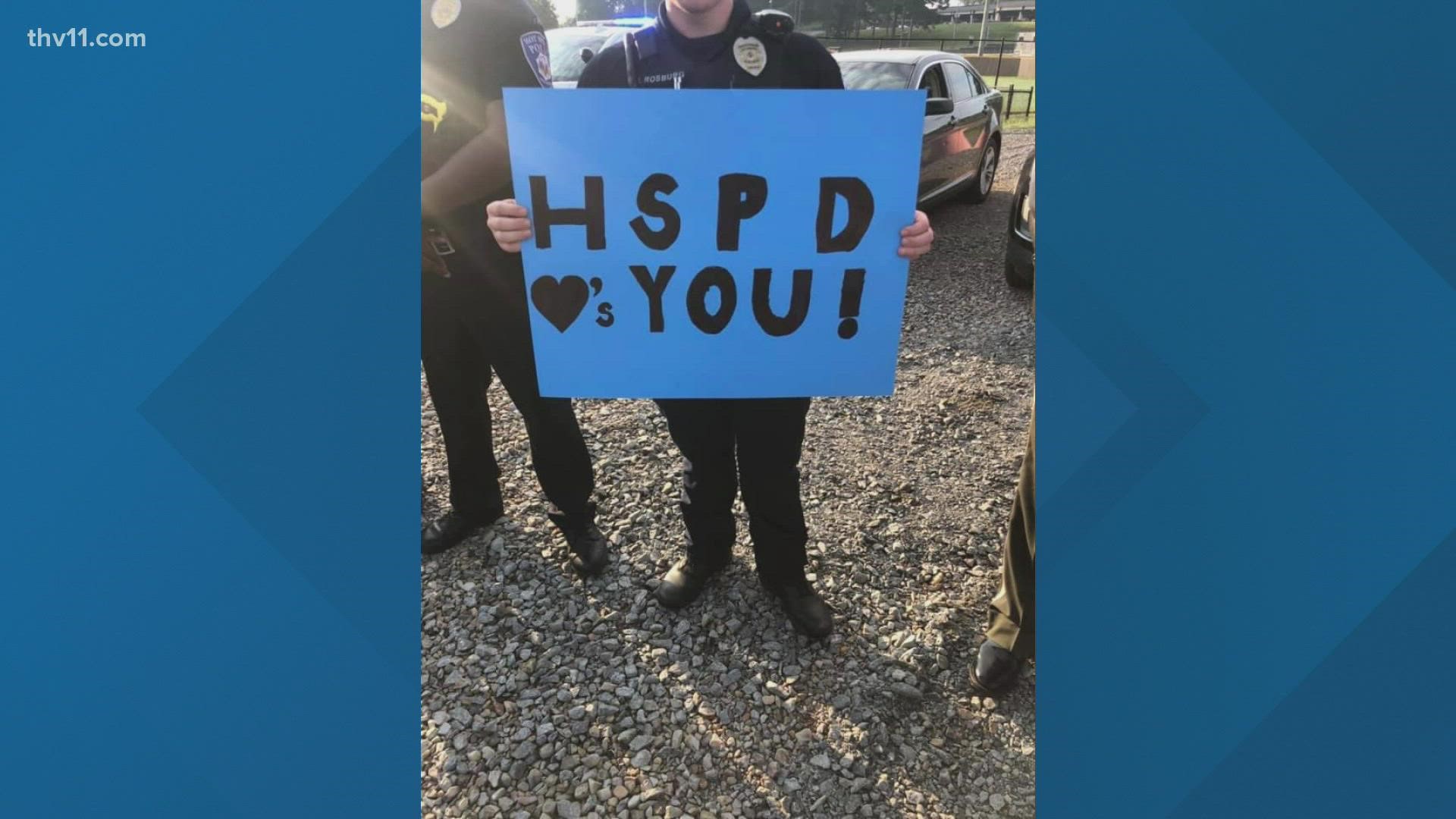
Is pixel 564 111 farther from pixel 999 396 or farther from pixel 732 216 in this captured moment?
pixel 999 396

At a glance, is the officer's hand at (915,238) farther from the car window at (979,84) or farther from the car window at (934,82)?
the car window at (979,84)

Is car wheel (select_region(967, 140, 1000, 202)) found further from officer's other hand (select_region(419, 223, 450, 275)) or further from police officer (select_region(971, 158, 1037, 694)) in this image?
officer's other hand (select_region(419, 223, 450, 275))

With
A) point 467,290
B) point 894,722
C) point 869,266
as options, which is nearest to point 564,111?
point 869,266

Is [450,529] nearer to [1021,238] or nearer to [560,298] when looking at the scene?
[560,298]

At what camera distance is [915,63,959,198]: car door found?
649cm

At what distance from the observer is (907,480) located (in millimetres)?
3449

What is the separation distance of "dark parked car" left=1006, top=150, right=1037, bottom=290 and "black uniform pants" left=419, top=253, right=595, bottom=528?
140 inches

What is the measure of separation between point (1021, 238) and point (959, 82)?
2.84m

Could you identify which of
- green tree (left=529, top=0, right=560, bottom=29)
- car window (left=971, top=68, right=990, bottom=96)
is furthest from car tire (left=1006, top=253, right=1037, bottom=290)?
green tree (left=529, top=0, right=560, bottom=29)

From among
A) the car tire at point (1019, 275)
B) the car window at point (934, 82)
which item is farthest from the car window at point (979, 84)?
the car tire at point (1019, 275)

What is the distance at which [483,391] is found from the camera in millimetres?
2793

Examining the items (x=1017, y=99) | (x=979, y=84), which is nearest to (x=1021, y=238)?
(x=979, y=84)

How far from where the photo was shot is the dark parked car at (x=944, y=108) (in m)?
6.43

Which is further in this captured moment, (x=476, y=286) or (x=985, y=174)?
(x=985, y=174)
